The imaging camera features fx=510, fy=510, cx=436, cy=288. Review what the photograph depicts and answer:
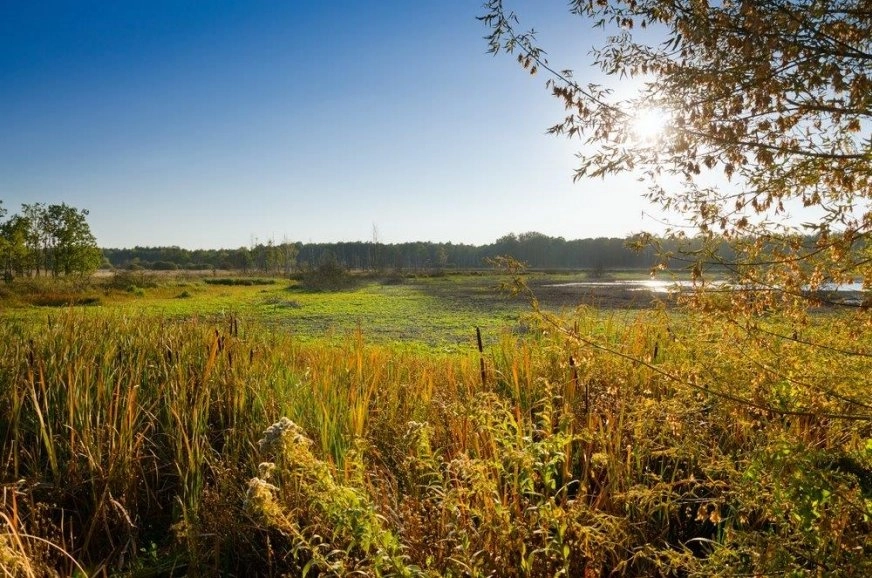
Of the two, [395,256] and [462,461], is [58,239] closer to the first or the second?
[462,461]

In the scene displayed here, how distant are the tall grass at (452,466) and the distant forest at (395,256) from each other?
76.2 metres

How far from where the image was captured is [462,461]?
6.72ft

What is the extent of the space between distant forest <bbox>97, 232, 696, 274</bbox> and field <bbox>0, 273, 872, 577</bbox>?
7619 centimetres

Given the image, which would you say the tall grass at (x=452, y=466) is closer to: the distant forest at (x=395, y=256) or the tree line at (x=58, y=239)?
the tree line at (x=58, y=239)

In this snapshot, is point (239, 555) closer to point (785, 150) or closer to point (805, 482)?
point (805, 482)

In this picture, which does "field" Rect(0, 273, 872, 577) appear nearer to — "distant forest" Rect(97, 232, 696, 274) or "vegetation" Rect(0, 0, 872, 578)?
"vegetation" Rect(0, 0, 872, 578)

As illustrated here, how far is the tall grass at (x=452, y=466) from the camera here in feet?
5.92

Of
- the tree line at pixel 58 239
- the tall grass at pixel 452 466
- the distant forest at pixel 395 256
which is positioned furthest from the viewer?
the distant forest at pixel 395 256

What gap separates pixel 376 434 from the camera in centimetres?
390

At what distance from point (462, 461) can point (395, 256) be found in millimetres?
104883

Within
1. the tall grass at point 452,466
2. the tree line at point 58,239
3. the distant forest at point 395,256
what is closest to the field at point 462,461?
the tall grass at point 452,466

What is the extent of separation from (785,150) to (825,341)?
125cm

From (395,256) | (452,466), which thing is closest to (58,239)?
(452,466)

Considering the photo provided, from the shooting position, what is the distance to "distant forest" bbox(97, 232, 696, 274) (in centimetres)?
8694
